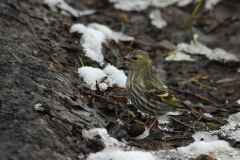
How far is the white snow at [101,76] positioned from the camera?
4158mm

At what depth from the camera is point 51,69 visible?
3748 millimetres

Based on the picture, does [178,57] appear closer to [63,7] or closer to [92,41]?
[92,41]

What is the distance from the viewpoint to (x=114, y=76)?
4.48m

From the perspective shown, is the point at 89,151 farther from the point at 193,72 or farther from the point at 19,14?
the point at 193,72

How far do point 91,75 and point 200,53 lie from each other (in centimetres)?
324

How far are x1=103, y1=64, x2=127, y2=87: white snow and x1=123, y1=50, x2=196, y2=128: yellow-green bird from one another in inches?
15.3

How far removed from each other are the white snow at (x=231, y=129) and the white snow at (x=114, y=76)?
1.73m

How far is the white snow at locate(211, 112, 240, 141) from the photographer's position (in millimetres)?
3675

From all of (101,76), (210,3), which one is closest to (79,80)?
(101,76)

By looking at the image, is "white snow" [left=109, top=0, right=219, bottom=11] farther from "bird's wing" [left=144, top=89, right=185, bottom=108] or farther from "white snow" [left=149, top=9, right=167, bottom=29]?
"bird's wing" [left=144, top=89, right=185, bottom=108]

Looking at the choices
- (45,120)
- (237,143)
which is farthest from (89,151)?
(237,143)

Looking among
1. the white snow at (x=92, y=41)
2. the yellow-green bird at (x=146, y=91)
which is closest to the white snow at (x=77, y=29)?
the white snow at (x=92, y=41)

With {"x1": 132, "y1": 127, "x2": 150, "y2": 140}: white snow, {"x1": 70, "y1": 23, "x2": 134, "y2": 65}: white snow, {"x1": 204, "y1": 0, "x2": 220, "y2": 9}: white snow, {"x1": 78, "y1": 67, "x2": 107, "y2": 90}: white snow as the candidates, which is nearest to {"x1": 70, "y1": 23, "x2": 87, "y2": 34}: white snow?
{"x1": 70, "y1": 23, "x2": 134, "y2": 65}: white snow

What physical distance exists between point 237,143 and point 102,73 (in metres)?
2.38
